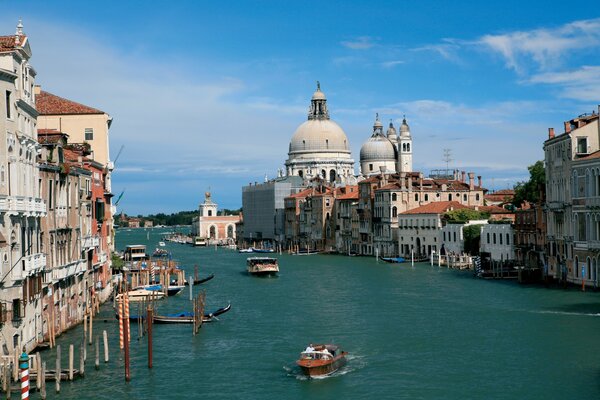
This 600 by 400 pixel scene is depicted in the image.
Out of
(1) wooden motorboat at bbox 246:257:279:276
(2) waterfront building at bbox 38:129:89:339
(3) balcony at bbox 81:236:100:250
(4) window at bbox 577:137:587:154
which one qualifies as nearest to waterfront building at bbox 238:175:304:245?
(1) wooden motorboat at bbox 246:257:279:276

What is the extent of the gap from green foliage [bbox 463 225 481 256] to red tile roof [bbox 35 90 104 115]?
71.7 feet

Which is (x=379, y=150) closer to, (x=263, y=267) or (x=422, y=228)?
(x=422, y=228)

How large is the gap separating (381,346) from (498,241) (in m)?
22.4

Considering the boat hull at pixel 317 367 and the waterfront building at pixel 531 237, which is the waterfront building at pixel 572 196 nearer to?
the waterfront building at pixel 531 237

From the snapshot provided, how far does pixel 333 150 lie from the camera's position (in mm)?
95000

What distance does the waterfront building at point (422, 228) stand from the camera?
2035 inches

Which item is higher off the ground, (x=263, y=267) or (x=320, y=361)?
(x=263, y=267)

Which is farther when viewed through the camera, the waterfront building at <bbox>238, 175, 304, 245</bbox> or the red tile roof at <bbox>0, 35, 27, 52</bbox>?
the waterfront building at <bbox>238, 175, 304, 245</bbox>

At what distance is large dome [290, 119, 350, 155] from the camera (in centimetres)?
9494

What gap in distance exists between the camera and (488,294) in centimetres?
3152

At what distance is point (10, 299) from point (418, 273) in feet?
93.6

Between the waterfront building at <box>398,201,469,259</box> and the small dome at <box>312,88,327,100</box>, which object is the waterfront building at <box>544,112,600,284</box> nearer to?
the waterfront building at <box>398,201,469,259</box>

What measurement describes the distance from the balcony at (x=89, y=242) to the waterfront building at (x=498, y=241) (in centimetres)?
2093

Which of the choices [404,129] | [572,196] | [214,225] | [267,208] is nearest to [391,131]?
[404,129]
